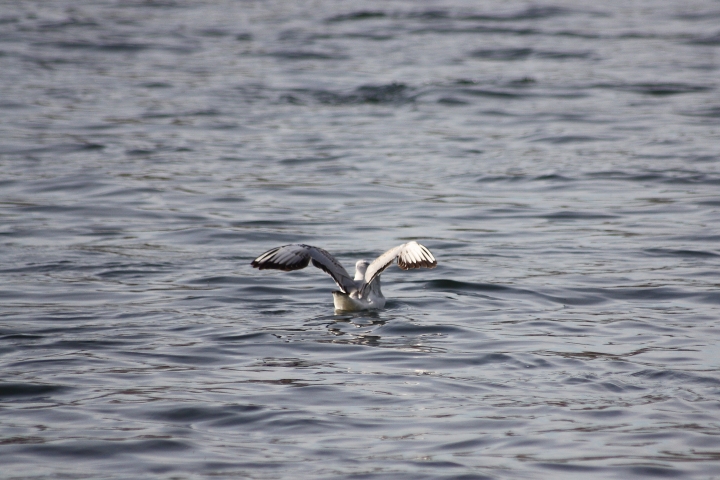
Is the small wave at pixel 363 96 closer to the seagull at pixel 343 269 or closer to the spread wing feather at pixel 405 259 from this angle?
the seagull at pixel 343 269

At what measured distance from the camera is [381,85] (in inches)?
907

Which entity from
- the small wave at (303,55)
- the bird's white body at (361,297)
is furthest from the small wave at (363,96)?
the bird's white body at (361,297)

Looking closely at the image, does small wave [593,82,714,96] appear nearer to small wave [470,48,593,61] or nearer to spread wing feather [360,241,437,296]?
small wave [470,48,593,61]

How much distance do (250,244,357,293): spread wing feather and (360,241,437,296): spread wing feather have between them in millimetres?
204

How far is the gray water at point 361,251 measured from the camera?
274 inches

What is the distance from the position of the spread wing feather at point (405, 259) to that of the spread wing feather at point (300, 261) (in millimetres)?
204

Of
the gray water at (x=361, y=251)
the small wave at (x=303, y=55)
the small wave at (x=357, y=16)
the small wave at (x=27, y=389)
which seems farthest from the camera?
the small wave at (x=357, y=16)

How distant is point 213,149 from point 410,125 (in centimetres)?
398

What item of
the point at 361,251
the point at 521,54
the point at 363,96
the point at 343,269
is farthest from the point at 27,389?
the point at 521,54

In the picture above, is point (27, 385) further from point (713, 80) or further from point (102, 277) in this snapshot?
point (713, 80)

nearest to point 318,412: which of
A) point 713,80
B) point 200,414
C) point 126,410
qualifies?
point 200,414

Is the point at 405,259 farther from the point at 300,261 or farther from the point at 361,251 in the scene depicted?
the point at 361,251

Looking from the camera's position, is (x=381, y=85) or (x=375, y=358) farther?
(x=381, y=85)

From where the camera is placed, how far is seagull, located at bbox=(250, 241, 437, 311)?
31.9 feet
